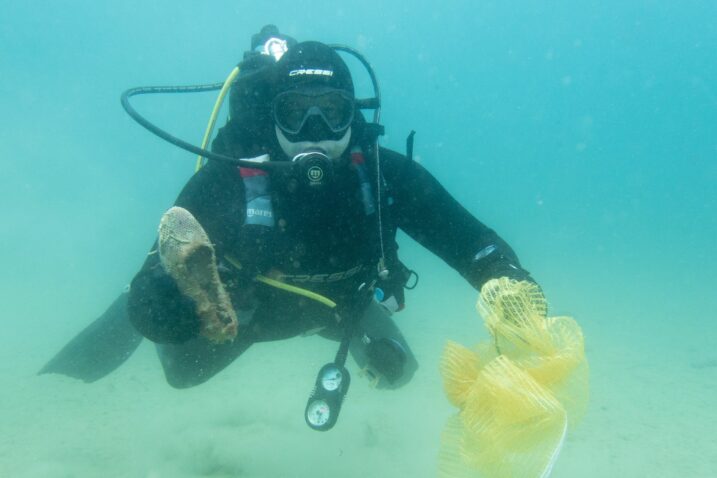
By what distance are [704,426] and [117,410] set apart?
8789 millimetres

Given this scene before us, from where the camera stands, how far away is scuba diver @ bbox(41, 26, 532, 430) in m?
3.27

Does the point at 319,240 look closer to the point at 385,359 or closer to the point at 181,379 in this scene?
the point at 385,359

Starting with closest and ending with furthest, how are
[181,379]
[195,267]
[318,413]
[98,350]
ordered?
[195,267] < [318,413] < [181,379] < [98,350]

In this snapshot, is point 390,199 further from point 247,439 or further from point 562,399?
point 247,439

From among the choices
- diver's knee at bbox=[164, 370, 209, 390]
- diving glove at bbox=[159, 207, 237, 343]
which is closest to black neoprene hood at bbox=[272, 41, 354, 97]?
diving glove at bbox=[159, 207, 237, 343]

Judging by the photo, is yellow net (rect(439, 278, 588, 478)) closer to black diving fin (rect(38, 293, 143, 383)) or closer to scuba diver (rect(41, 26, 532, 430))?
scuba diver (rect(41, 26, 532, 430))

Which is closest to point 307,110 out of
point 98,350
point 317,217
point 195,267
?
point 317,217

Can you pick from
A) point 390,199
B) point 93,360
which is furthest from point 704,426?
point 93,360

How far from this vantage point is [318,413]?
10.4ft

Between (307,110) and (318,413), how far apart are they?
2147 millimetres

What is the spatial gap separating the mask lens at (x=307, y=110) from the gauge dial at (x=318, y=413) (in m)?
1.93

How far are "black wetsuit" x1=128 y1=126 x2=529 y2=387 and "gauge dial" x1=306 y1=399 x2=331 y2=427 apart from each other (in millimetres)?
845

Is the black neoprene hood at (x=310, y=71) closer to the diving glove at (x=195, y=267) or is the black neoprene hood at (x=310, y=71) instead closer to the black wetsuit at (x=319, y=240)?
the black wetsuit at (x=319, y=240)

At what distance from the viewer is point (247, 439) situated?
584cm
